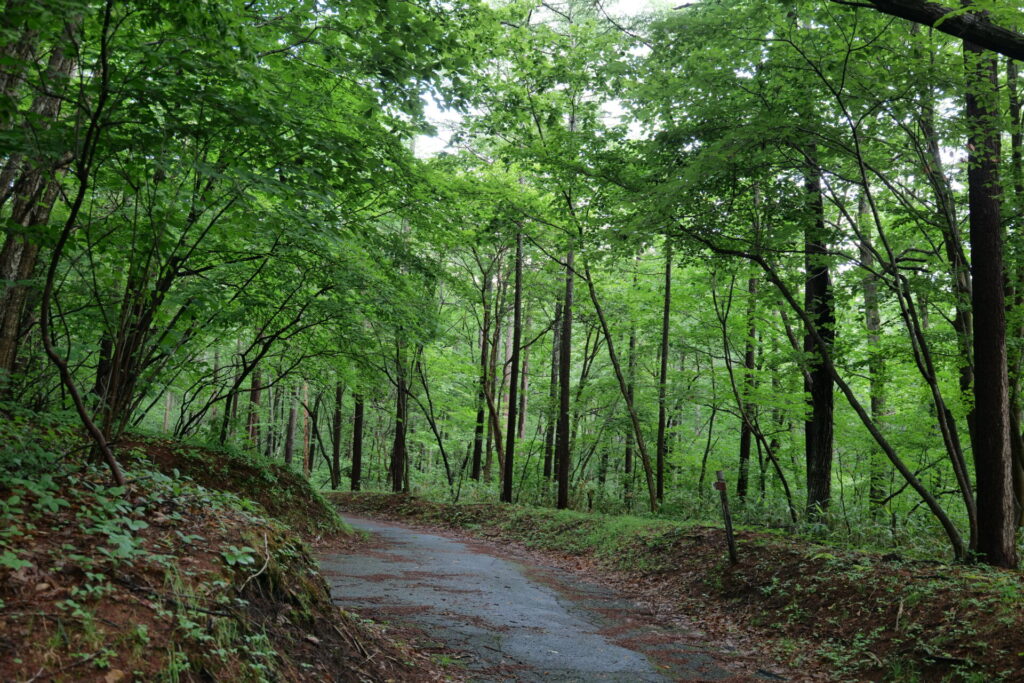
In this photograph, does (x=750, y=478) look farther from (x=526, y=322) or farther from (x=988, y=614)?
(x=988, y=614)

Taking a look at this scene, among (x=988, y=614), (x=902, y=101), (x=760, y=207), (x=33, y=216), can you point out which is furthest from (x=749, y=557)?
(x=33, y=216)

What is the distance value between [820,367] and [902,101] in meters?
5.31

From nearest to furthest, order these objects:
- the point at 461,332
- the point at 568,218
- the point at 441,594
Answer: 1. the point at 441,594
2. the point at 568,218
3. the point at 461,332

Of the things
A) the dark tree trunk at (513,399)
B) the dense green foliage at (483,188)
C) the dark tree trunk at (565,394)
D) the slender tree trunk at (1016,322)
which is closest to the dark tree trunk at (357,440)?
the dark tree trunk at (513,399)

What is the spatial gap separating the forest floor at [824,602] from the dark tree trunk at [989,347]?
78 centimetres

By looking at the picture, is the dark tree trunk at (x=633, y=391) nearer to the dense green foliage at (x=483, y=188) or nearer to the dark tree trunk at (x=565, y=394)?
the dark tree trunk at (x=565, y=394)

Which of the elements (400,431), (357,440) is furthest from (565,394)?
(357,440)

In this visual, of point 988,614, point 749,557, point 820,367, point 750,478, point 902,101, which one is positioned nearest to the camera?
point 988,614

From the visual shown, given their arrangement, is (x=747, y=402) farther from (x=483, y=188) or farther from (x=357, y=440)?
(x=357, y=440)

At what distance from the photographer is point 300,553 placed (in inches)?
203

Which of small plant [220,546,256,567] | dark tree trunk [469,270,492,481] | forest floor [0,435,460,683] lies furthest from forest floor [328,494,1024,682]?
dark tree trunk [469,270,492,481]

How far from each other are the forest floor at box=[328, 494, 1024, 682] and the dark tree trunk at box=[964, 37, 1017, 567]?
0.78m

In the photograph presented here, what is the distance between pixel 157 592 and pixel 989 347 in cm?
934

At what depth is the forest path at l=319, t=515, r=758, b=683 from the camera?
5703 mm
